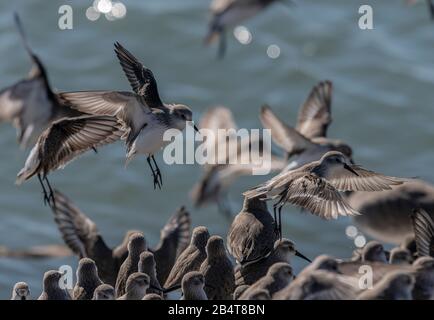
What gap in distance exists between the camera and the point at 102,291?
370 inches

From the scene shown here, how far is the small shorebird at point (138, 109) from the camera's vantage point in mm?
10016

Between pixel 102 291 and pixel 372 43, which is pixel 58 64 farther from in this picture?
pixel 102 291

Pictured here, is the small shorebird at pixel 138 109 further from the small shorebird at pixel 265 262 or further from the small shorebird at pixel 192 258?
the small shorebird at pixel 265 262

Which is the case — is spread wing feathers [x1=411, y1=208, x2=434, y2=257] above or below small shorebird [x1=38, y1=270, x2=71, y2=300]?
above

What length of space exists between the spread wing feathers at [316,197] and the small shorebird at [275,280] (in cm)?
45

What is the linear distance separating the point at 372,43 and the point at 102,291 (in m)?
14.0

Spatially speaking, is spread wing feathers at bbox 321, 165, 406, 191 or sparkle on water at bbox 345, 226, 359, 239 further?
sparkle on water at bbox 345, 226, 359, 239

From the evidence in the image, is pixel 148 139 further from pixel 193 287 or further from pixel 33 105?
pixel 33 105

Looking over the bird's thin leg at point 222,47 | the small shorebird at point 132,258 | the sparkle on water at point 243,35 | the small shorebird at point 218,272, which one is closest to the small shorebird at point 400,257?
the small shorebird at point 218,272

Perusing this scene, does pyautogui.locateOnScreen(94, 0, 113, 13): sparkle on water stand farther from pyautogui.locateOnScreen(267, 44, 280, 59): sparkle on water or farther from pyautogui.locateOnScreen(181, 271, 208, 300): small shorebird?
pyautogui.locateOnScreen(181, 271, 208, 300): small shorebird

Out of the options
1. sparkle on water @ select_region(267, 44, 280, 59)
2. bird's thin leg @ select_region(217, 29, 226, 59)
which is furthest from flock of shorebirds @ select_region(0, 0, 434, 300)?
sparkle on water @ select_region(267, 44, 280, 59)

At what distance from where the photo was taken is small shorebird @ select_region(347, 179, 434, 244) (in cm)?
1427

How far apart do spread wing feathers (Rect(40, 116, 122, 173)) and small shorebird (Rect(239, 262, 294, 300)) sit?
1522 millimetres

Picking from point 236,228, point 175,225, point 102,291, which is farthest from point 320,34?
point 102,291
